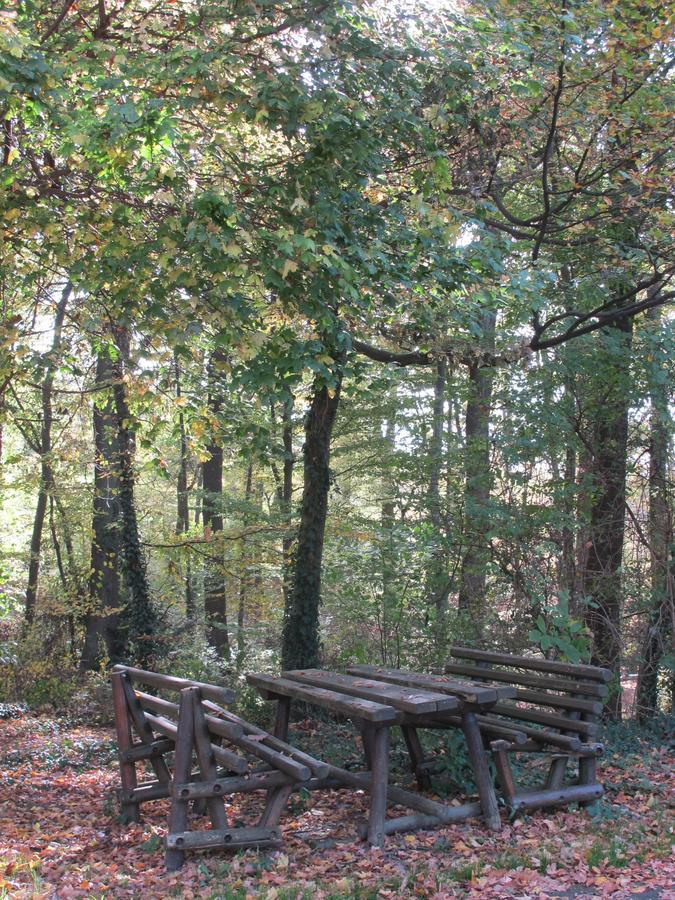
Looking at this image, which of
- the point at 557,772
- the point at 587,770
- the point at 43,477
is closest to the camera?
the point at 557,772

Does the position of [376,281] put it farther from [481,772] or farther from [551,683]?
[481,772]

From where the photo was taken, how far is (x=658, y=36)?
7.69 meters

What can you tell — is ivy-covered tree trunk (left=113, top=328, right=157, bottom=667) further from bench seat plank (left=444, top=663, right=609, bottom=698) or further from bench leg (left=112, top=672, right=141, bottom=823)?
bench seat plank (left=444, top=663, right=609, bottom=698)

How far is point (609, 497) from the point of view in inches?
412

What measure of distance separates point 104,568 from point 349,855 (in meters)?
11.5

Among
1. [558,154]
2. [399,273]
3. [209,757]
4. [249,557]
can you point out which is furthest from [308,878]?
[249,557]

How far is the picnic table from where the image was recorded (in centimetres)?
527

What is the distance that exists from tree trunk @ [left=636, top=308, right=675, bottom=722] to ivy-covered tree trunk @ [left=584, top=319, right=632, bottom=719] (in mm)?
311

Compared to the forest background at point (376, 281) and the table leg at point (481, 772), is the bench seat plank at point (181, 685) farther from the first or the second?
the forest background at point (376, 281)

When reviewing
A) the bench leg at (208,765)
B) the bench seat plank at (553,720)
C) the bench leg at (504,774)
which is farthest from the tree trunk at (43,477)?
the bench leg at (504,774)

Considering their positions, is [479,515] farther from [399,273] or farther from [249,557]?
[249,557]

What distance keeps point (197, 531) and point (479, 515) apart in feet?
23.6

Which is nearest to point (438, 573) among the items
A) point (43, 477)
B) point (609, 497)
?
point (609, 497)

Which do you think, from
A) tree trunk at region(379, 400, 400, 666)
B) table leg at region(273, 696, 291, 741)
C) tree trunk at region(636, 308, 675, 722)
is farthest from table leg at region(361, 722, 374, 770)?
tree trunk at region(379, 400, 400, 666)
